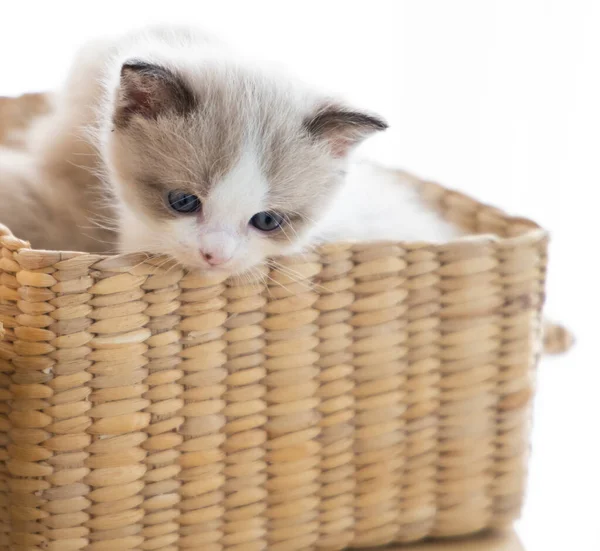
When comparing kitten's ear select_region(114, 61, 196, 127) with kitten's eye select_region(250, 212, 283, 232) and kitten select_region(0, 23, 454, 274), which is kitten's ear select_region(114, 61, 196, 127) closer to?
kitten select_region(0, 23, 454, 274)

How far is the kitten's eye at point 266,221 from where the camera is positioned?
1193 mm

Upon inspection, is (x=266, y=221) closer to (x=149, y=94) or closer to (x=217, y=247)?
(x=217, y=247)

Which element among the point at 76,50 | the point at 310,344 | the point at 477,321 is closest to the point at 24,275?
the point at 310,344

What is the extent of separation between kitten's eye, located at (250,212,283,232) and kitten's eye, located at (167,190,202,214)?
84 mm

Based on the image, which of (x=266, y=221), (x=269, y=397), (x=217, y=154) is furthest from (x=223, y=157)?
(x=269, y=397)

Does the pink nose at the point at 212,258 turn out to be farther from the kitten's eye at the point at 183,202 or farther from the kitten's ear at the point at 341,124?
the kitten's ear at the point at 341,124

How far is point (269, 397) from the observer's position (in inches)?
47.2

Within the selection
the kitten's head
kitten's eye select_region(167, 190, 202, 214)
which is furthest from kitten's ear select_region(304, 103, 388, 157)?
kitten's eye select_region(167, 190, 202, 214)

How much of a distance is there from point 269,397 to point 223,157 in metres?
0.36

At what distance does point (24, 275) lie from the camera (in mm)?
1005

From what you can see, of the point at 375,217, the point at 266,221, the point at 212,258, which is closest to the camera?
the point at 212,258

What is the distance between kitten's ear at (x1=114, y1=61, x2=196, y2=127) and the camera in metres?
1.13

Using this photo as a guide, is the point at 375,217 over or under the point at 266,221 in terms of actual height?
over

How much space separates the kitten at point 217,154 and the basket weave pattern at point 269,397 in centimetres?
7
